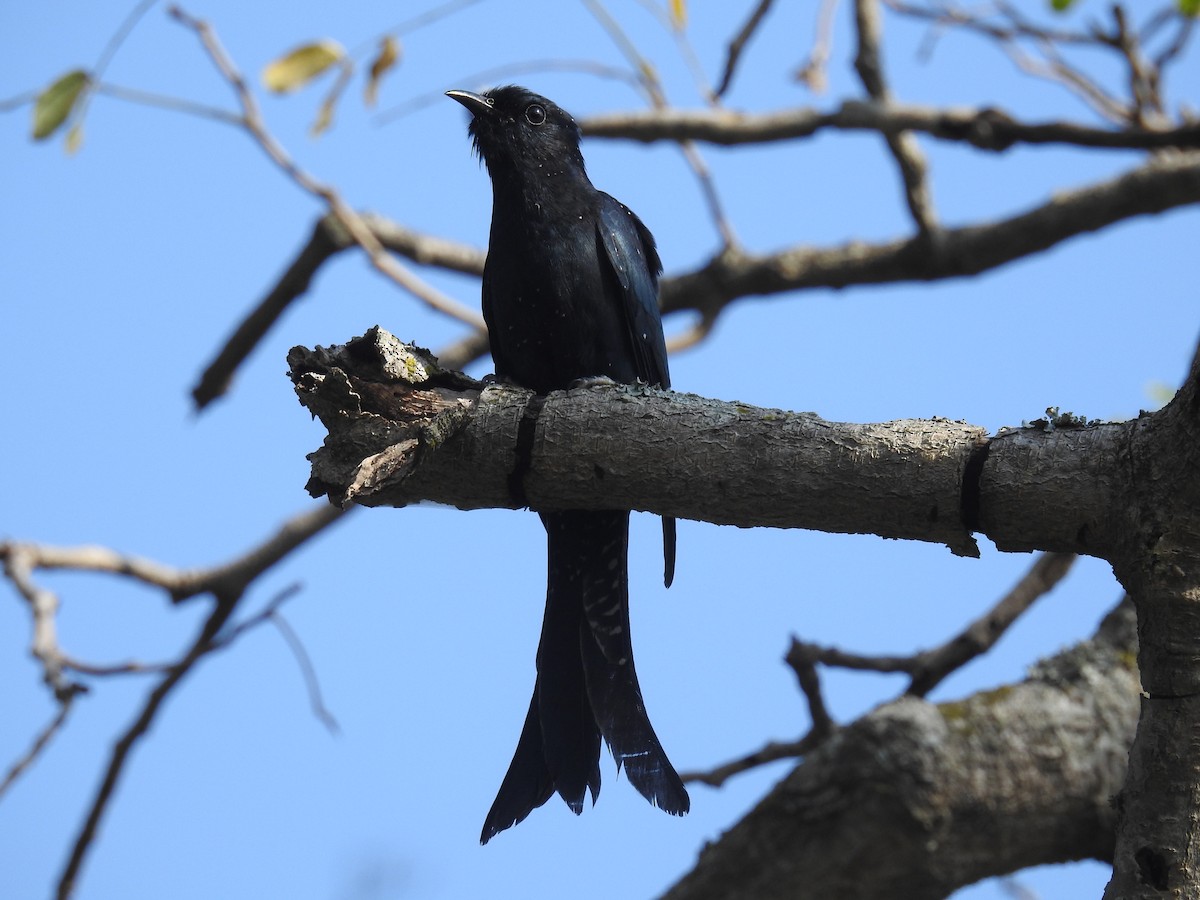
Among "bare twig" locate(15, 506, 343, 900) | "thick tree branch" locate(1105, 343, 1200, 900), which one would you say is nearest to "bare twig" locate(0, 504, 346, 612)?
"bare twig" locate(15, 506, 343, 900)

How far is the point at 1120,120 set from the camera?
4551mm

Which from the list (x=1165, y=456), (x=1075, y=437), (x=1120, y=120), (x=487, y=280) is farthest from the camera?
(x=1120, y=120)

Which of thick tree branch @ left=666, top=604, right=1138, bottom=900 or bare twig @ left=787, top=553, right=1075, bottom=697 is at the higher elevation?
bare twig @ left=787, top=553, right=1075, bottom=697

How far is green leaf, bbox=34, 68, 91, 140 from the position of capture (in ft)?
13.7

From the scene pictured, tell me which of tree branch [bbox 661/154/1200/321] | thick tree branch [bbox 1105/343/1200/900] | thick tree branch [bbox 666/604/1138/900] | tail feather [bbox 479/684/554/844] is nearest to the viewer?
thick tree branch [bbox 1105/343/1200/900]

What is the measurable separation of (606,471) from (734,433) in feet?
0.91

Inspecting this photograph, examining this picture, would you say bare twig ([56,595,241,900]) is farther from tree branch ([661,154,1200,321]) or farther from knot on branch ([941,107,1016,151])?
knot on branch ([941,107,1016,151])

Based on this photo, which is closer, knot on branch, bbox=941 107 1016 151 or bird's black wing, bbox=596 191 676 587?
bird's black wing, bbox=596 191 676 587

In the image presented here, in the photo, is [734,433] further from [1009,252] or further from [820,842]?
[1009,252]

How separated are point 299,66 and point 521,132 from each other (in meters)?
1.19

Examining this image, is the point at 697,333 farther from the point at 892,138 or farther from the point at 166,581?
the point at 166,581

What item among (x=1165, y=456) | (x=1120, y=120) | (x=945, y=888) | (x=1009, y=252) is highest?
(x=1120, y=120)

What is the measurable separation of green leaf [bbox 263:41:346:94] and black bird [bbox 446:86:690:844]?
0.82 metres

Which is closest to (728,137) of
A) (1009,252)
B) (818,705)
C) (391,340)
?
(1009,252)
